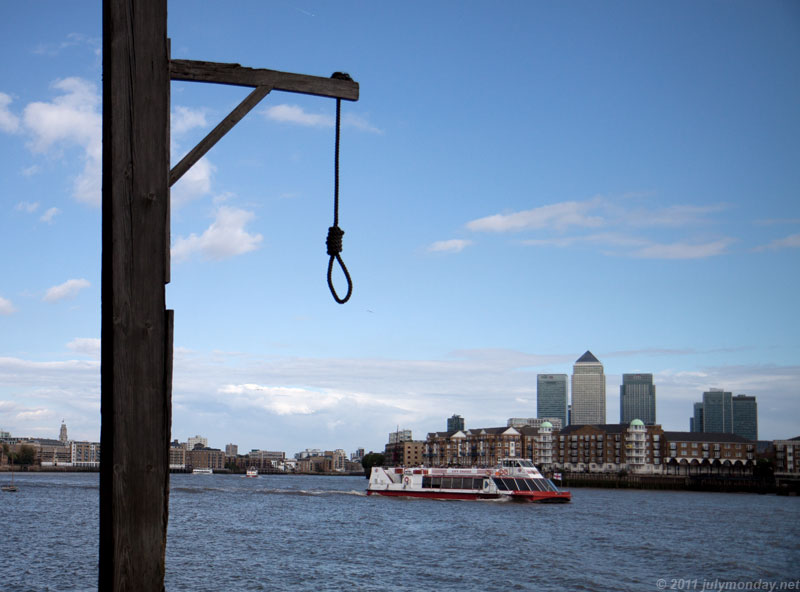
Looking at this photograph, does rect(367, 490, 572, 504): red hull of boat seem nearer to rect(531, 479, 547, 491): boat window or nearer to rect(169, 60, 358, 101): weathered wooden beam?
rect(531, 479, 547, 491): boat window

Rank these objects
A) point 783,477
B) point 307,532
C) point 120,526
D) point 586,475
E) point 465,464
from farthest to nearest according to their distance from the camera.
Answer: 1. point 465,464
2. point 586,475
3. point 783,477
4. point 307,532
5. point 120,526

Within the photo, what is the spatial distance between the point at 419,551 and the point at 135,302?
3426 centimetres

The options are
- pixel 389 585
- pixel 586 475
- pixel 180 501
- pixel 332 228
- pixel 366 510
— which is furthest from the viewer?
pixel 586 475

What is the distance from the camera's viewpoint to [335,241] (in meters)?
5.35

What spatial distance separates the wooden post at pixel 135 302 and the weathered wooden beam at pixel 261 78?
0.25 m

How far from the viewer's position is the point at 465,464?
633 feet

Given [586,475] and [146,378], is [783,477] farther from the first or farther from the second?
[146,378]

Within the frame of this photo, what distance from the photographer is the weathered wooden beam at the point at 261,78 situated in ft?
14.6

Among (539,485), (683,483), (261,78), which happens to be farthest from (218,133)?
(683,483)

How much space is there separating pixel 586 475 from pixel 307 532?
124 meters

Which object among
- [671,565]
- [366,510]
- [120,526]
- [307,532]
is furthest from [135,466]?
[366,510]

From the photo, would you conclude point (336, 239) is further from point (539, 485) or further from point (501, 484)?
point (539, 485)

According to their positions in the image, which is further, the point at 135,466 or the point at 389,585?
the point at 389,585

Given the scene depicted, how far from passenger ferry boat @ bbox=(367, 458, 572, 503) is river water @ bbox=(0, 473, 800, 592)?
11598 mm
